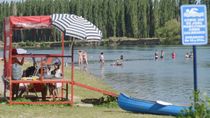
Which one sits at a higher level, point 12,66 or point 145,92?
point 12,66

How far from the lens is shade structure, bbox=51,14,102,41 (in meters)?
15.8

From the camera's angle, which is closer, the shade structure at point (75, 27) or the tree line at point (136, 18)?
the shade structure at point (75, 27)

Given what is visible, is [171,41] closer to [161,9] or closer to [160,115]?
[161,9]

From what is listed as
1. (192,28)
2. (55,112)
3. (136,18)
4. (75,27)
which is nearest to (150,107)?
(55,112)

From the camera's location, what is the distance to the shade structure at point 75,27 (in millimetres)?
15836

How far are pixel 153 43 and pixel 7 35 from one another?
154822 mm

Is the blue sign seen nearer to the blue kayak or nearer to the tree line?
the blue kayak

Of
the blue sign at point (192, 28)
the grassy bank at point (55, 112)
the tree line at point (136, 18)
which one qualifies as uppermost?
the tree line at point (136, 18)

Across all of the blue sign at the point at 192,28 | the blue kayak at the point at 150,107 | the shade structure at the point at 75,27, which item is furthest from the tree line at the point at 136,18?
the blue sign at the point at 192,28

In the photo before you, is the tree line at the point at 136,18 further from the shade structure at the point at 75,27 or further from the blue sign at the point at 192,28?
the blue sign at the point at 192,28

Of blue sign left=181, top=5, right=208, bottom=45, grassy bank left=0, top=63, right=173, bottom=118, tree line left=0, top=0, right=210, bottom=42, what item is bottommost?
grassy bank left=0, top=63, right=173, bottom=118

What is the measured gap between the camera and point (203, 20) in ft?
34.7

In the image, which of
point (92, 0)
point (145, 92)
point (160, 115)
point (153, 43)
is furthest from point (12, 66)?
point (92, 0)

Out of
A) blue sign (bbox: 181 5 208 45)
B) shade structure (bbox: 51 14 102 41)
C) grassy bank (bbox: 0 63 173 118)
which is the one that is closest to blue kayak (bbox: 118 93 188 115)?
grassy bank (bbox: 0 63 173 118)
